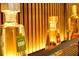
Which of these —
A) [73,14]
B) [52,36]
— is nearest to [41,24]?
[52,36]

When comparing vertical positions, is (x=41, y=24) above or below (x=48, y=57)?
above

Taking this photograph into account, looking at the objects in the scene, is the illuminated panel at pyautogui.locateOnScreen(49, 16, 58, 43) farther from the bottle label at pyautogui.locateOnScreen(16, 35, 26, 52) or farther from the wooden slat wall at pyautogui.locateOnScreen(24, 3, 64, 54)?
the bottle label at pyautogui.locateOnScreen(16, 35, 26, 52)

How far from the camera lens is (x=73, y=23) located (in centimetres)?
107

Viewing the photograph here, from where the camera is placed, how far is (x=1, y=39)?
105 cm

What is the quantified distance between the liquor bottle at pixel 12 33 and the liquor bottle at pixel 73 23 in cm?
29

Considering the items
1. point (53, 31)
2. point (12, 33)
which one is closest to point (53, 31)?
point (53, 31)

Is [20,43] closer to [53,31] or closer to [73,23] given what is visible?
[53,31]

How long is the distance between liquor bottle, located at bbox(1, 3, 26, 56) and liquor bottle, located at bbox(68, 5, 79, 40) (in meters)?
0.29

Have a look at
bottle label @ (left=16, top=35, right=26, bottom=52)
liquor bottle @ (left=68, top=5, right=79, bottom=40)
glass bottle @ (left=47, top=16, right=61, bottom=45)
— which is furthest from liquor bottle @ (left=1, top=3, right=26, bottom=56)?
liquor bottle @ (left=68, top=5, right=79, bottom=40)

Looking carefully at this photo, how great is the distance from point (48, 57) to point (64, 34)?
0.56 feet

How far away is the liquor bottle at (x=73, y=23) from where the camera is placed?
1.06m

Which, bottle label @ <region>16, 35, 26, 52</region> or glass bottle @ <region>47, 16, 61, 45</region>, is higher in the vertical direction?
glass bottle @ <region>47, 16, 61, 45</region>

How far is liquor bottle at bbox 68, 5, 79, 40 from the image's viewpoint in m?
1.06

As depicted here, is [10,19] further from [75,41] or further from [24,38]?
[75,41]
